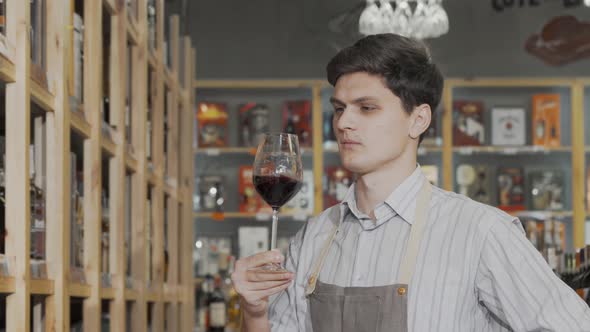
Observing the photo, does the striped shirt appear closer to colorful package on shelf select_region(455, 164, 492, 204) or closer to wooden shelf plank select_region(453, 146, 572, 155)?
wooden shelf plank select_region(453, 146, 572, 155)

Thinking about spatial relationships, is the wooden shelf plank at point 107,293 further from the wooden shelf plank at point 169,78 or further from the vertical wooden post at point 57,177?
the wooden shelf plank at point 169,78

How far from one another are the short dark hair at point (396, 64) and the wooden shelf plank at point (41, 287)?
854 mm

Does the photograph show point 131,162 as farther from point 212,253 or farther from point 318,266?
point 212,253

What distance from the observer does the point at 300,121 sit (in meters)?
7.31

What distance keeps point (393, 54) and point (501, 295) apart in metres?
0.56

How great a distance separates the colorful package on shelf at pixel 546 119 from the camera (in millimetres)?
7234

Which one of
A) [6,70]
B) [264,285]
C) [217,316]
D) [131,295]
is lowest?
[217,316]

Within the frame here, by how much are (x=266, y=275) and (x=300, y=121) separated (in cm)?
543

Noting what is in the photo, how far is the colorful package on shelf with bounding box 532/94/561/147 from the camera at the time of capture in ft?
23.7

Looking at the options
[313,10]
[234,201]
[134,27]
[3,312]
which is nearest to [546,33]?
[313,10]

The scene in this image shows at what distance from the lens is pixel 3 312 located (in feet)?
9.23

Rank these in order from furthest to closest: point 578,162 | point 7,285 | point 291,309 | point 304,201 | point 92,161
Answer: point 304,201, point 578,162, point 92,161, point 291,309, point 7,285

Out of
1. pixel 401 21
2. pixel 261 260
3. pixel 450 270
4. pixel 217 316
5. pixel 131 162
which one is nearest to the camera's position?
pixel 261 260

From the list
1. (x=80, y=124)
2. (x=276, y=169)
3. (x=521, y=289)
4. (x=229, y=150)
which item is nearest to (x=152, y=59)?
(x=80, y=124)
